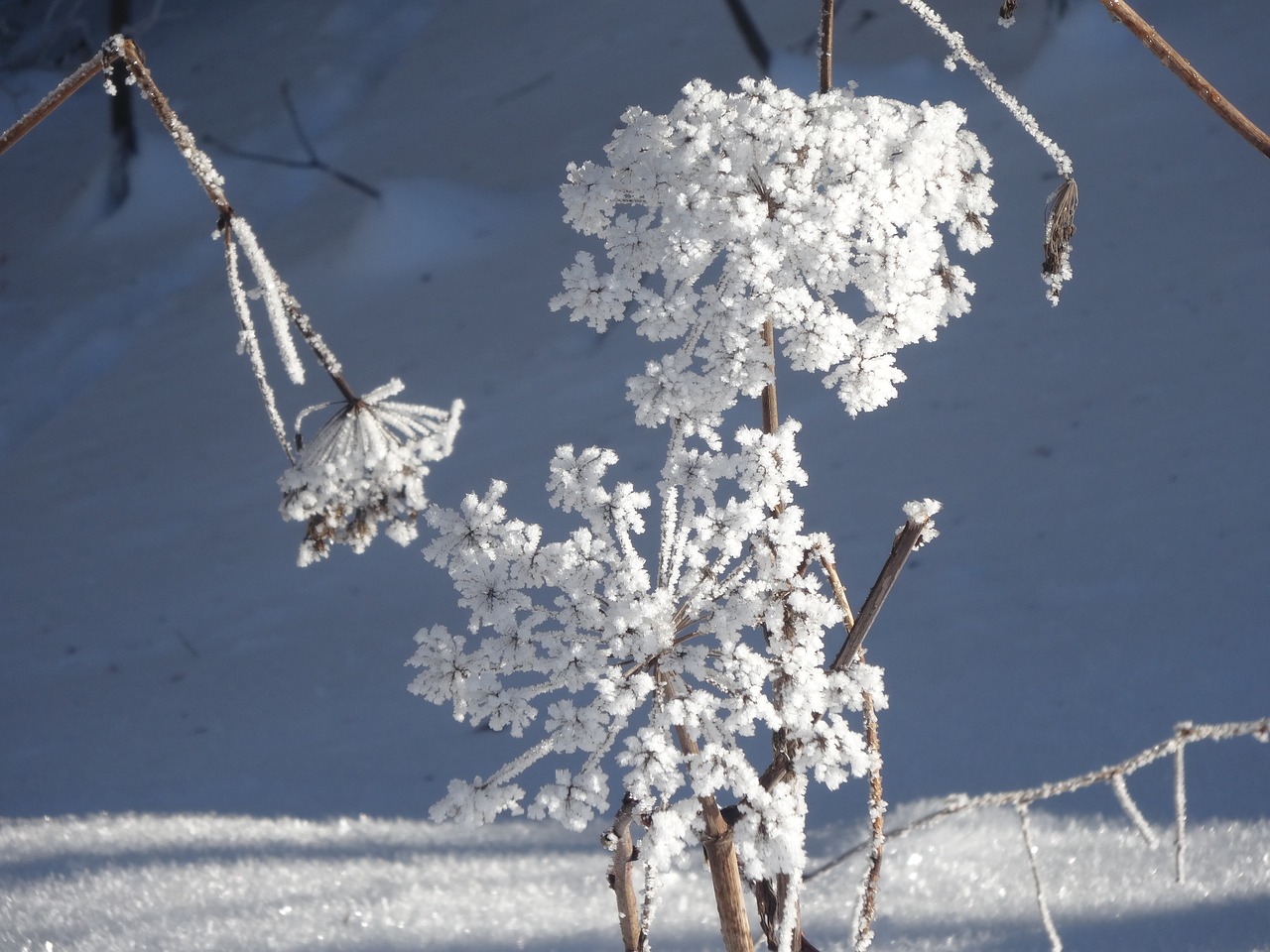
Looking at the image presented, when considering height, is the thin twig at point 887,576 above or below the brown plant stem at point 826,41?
below

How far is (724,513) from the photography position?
0.47 m

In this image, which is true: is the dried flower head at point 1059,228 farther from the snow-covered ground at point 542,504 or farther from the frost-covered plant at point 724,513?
the snow-covered ground at point 542,504

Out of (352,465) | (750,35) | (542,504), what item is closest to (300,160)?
(750,35)

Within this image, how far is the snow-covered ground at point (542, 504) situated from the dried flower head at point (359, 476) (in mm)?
Answer: 490

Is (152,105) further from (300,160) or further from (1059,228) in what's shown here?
(300,160)

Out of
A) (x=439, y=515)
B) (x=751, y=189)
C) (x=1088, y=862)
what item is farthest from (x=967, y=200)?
(x=1088, y=862)

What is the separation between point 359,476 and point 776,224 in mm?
201

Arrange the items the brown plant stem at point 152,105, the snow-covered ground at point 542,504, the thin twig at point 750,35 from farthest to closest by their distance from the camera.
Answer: the thin twig at point 750,35
the snow-covered ground at point 542,504
the brown plant stem at point 152,105

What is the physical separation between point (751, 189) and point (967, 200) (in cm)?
11

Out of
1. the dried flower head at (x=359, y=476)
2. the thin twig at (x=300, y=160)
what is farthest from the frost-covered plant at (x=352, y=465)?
the thin twig at (x=300, y=160)

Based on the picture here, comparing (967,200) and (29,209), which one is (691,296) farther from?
(29,209)

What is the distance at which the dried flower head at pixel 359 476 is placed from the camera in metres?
0.43

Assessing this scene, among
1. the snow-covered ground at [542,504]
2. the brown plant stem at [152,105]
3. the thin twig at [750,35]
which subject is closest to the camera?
the brown plant stem at [152,105]

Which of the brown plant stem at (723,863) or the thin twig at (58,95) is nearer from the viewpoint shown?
the thin twig at (58,95)
